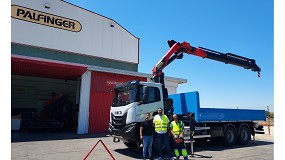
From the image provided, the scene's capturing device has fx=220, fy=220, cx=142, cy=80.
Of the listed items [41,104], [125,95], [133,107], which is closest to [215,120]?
[133,107]

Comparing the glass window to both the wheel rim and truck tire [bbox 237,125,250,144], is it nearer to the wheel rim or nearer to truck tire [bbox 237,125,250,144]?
the wheel rim

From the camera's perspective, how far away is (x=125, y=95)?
30.9ft

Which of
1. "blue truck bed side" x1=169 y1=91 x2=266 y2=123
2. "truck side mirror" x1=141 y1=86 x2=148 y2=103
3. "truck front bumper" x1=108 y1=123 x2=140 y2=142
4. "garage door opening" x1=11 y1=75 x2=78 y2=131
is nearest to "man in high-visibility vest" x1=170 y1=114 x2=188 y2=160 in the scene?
"truck front bumper" x1=108 y1=123 x2=140 y2=142

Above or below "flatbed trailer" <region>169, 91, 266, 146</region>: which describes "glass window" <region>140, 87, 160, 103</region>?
above

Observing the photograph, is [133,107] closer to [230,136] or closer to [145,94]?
[145,94]

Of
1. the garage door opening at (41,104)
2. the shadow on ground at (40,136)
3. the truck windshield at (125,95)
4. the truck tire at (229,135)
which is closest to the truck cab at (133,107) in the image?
the truck windshield at (125,95)

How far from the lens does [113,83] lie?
702 inches

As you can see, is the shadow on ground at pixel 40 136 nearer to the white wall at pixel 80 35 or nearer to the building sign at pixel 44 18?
the white wall at pixel 80 35

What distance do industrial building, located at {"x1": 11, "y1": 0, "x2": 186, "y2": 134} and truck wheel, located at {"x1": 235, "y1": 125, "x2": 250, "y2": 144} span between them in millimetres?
8233

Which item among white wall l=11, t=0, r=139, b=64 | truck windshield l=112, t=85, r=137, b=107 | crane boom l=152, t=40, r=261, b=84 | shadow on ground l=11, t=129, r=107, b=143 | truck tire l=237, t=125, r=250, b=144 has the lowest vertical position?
shadow on ground l=11, t=129, r=107, b=143

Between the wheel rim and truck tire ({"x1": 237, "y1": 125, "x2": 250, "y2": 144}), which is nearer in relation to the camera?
the wheel rim

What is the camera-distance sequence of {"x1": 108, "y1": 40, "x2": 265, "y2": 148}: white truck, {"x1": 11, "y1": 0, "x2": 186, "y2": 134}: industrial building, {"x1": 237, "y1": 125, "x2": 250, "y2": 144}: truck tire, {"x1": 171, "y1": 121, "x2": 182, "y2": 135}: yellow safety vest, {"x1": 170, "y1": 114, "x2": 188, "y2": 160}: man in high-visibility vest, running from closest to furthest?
{"x1": 170, "y1": 114, "x2": 188, "y2": 160}: man in high-visibility vest < {"x1": 171, "y1": 121, "x2": 182, "y2": 135}: yellow safety vest < {"x1": 108, "y1": 40, "x2": 265, "y2": 148}: white truck < {"x1": 237, "y1": 125, "x2": 250, "y2": 144}: truck tire < {"x1": 11, "y1": 0, "x2": 186, "y2": 134}: industrial building

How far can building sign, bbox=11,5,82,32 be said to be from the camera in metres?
18.4
